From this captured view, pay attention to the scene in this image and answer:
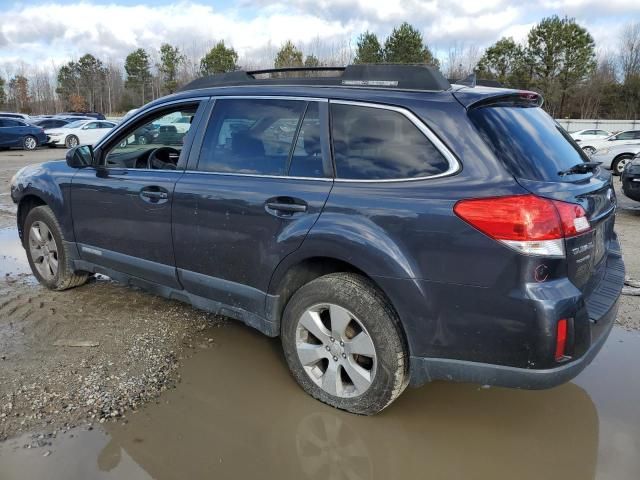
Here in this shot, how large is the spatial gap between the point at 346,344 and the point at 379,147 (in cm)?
106

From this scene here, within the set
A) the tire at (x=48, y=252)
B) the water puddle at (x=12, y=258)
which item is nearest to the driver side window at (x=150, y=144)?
the tire at (x=48, y=252)

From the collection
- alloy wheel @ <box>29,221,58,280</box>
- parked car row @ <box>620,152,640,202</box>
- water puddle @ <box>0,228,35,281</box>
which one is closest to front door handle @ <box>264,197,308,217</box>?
alloy wheel @ <box>29,221,58,280</box>

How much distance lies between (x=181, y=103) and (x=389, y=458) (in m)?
2.65

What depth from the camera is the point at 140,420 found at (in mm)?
2973

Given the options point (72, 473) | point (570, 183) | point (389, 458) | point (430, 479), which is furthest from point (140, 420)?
point (570, 183)

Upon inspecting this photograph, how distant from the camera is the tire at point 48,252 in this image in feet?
15.3

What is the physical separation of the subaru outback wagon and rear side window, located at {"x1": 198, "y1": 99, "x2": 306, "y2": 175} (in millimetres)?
12

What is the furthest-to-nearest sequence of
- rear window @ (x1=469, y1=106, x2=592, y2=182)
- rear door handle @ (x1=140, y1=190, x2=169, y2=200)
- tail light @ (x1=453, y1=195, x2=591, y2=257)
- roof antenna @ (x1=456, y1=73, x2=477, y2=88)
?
rear door handle @ (x1=140, y1=190, x2=169, y2=200), roof antenna @ (x1=456, y1=73, x2=477, y2=88), rear window @ (x1=469, y1=106, x2=592, y2=182), tail light @ (x1=453, y1=195, x2=591, y2=257)

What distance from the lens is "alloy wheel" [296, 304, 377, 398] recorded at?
2.88 meters

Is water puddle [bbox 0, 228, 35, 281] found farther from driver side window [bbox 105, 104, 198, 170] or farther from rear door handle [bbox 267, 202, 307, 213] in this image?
rear door handle [bbox 267, 202, 307, 213]

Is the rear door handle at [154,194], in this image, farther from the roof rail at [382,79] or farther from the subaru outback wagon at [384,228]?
the roof rail at [382,79]

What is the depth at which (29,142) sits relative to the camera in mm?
23266

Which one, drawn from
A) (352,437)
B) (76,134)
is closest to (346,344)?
(352,437)

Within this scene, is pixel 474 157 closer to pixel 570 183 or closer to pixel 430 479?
pixel 570 183
